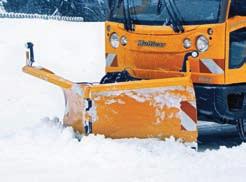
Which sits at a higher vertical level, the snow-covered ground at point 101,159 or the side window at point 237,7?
the side window at point 237,7

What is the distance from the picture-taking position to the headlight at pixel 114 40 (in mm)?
6785

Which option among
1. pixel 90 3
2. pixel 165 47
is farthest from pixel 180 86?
pixel 90 3

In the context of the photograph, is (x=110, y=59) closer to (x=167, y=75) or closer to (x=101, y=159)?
(x=167, y=75)

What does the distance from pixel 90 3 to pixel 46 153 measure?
34.3m

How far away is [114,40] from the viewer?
6832 millimetres

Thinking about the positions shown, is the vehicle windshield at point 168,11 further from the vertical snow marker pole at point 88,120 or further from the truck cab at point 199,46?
the vertical snow marker pole at point 88,120

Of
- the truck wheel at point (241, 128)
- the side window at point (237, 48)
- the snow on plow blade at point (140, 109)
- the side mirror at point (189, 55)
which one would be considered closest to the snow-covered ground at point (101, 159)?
the snow on plow blade at point (140, 109)

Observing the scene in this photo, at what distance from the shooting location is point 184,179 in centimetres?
480

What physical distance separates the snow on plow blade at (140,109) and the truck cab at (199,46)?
556 millimetres

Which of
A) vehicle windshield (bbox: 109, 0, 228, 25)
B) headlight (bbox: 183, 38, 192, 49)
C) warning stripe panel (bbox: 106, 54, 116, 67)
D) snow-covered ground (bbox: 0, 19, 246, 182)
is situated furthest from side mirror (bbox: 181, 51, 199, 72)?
warning stripe panel (bbox: 106, 54, 116, 67)

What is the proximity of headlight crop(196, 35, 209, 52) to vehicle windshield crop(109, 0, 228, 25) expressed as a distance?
17cm

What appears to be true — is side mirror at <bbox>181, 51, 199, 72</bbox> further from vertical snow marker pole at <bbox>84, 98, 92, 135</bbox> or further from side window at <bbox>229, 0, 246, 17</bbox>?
vertical snow marker pole at <bbox>84, 98, 92, 135</bbox>

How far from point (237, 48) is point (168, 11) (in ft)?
2.79

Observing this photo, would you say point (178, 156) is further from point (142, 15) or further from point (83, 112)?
point (142, 15)
